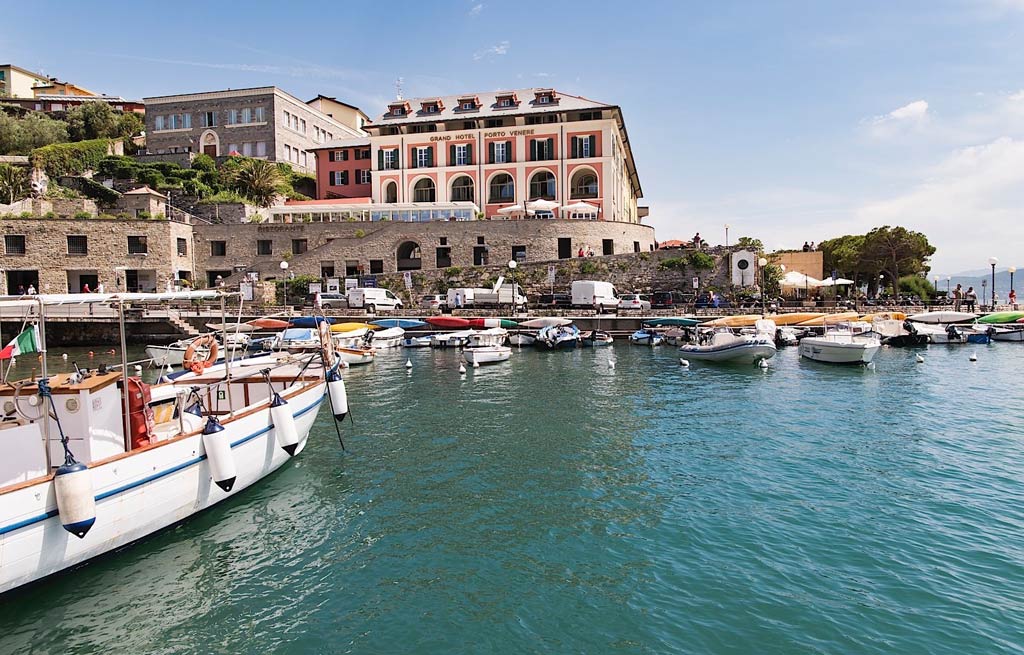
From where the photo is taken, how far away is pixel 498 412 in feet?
71.1

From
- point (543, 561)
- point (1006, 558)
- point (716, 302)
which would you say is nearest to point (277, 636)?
point (543, 561)

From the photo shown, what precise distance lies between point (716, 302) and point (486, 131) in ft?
95.4

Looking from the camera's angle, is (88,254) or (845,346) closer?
(845,346)

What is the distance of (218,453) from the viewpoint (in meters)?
11.5

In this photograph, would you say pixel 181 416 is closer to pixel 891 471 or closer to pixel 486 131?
pixel 891 471

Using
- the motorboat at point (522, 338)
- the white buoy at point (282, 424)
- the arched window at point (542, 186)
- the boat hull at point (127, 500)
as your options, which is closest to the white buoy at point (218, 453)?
the boat hull at point (127, 500)

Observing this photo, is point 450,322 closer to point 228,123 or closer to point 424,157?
point 424,157

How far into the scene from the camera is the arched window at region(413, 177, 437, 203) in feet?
217

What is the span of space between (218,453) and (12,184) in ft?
203

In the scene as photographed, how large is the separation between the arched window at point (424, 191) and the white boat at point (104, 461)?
177 ft

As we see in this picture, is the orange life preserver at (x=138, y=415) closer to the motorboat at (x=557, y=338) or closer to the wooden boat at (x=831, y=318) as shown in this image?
the motorboat at (x=557, y=338)

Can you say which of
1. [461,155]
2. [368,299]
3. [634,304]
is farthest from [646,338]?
[461,155]

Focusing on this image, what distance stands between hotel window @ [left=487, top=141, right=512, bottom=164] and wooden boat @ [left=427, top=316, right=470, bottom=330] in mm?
24064

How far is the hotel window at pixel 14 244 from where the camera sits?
5259cm
